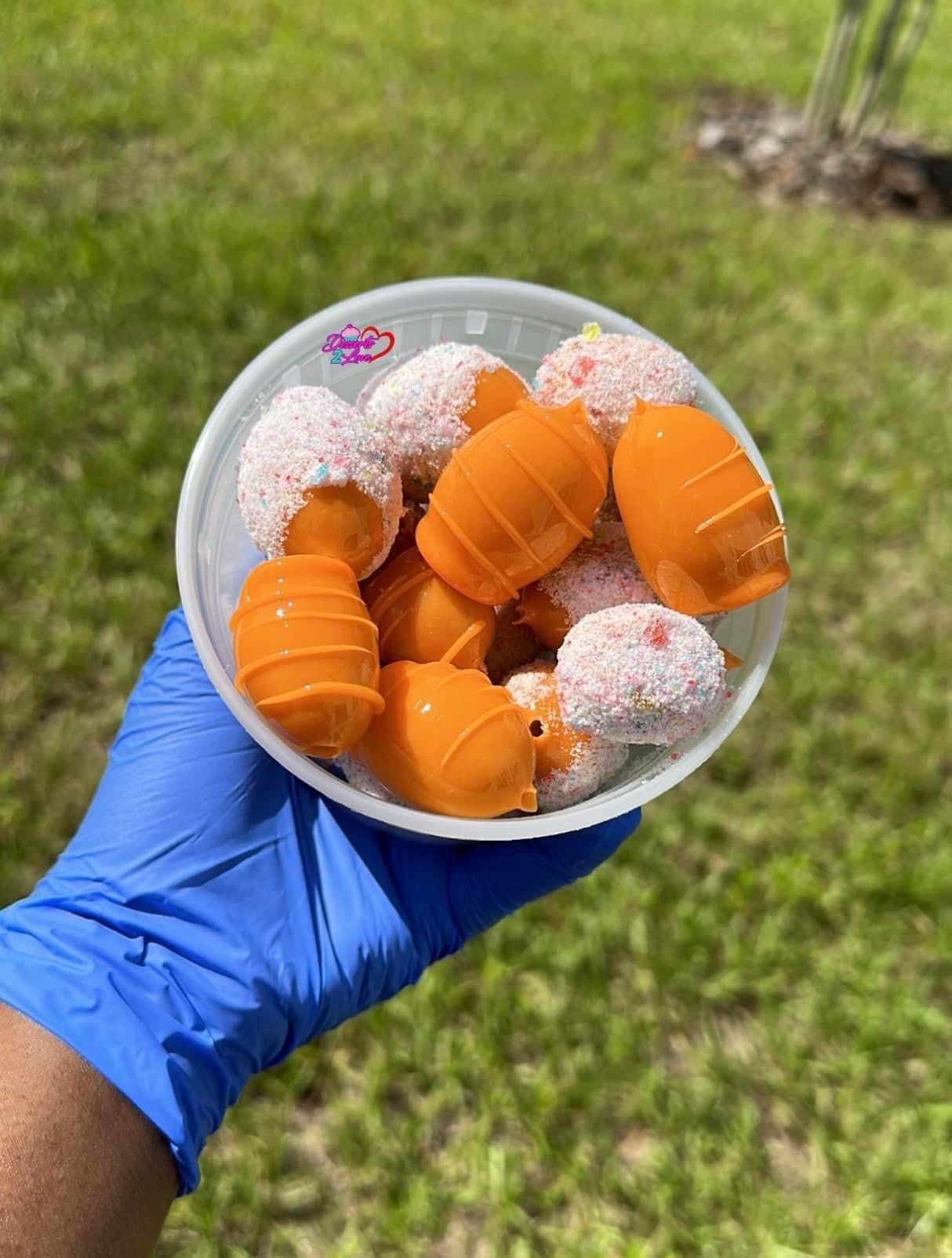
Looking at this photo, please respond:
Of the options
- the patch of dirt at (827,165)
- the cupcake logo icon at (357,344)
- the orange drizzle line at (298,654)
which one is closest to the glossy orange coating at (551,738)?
the orange drizzle line at (298,654)

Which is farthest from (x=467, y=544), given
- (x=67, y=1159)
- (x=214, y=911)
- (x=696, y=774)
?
(x=696, y=774)

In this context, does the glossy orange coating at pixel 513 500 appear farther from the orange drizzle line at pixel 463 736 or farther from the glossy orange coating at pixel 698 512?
the orange drizzle line at pixel 463 736

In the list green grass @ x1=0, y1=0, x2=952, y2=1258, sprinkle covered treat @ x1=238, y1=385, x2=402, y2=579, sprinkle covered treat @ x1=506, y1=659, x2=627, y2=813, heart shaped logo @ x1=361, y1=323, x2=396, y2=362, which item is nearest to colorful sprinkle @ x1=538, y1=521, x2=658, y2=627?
sprinkle covered treat @ x1=506, y1=659, x2=627, y2=813

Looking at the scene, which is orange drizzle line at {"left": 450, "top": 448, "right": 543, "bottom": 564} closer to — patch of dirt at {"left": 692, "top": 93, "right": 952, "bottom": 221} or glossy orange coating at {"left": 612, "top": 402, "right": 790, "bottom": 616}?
glossy orange coating at {"left": 612, "top": 402, "right": 790, "bottom": 616}

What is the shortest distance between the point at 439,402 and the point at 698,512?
0.29m

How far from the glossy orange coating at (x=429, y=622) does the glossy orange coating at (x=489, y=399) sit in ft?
0.51

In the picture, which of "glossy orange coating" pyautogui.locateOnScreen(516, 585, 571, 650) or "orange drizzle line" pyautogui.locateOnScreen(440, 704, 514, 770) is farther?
"glossy orange coating" pyautogui.locateOnScreen(516, 585, 571, 650)

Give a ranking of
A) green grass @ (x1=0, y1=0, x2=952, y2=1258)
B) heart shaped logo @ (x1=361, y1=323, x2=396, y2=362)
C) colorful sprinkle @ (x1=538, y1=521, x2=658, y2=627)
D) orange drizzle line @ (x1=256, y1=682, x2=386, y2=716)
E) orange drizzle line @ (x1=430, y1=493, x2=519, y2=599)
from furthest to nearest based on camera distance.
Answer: green grass @ (x1=0, y1=0, x2=952, y2=1258) < heart shaped logo @ (x1=361, y1=323, x2=396, y2=362) < colorful sprinkle @ (x1=538, y1=521, x2=658, y2=627) < orange drizzle line @ (x1=430, y1=493, x2=519, y2=599) < orange drizzle line @ (x1=256, y1=682, x2=386, y2=716)

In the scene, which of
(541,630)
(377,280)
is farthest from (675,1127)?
(377,280)

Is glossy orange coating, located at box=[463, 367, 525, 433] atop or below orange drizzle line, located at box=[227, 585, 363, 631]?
atop

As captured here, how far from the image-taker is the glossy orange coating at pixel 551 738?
3.26 ft

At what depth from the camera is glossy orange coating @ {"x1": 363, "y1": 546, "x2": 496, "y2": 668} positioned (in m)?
1.02

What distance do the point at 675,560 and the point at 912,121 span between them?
314cm

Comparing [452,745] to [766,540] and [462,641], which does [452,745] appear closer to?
[462,641]
